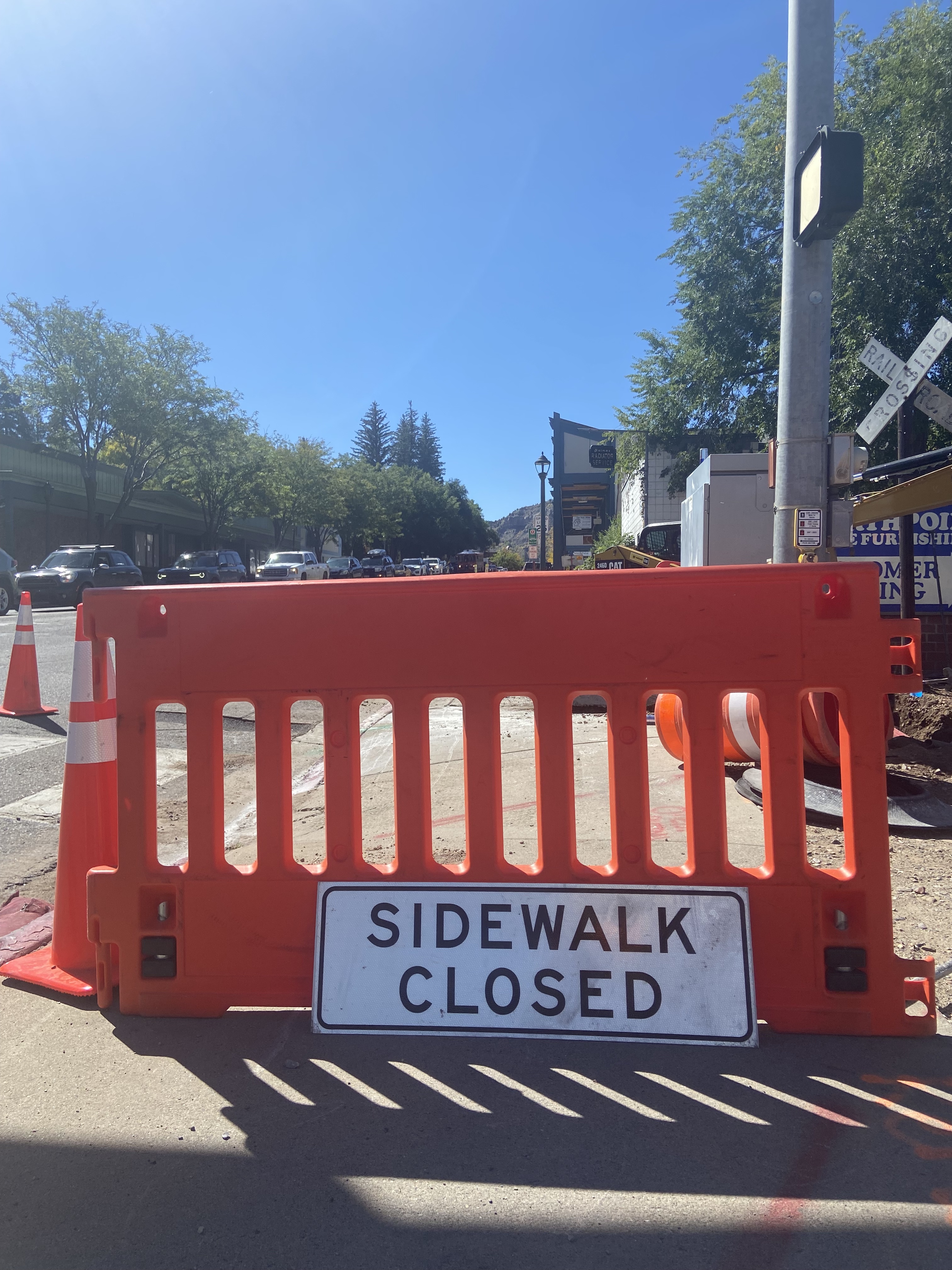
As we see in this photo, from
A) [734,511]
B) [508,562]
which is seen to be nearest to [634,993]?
[734,511]

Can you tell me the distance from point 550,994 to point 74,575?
87.0 feet

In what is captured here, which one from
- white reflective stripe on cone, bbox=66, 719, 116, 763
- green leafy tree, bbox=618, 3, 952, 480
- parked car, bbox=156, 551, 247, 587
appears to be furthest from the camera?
parked car, bbox=156, 551, 247, 587

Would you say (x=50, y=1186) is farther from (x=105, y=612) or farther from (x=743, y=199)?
(x=743, y=199)

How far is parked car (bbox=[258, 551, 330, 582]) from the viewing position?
1428 inches

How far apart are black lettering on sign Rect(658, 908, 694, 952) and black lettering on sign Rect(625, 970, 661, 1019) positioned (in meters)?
0.09

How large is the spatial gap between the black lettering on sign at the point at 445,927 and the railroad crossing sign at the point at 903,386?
5318 millimetres

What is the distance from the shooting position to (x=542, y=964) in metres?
2.50

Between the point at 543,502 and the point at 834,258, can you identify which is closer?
the point at 834,258

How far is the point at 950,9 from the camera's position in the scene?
14727 mm

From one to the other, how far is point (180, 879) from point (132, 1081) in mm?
587

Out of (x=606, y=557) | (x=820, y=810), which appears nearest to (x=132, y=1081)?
(x=820, y=810)

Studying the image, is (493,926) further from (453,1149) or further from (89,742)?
(89,742)

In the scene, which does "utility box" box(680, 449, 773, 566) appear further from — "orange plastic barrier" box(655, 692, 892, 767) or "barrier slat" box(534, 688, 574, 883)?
"barrier slat" box(534, 688, 574, 883)

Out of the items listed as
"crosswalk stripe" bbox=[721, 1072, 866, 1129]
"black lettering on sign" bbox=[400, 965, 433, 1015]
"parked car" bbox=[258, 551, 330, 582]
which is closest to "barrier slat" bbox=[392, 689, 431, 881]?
"black lettering on sign" bbox=[400, 965, 433, 1015]
